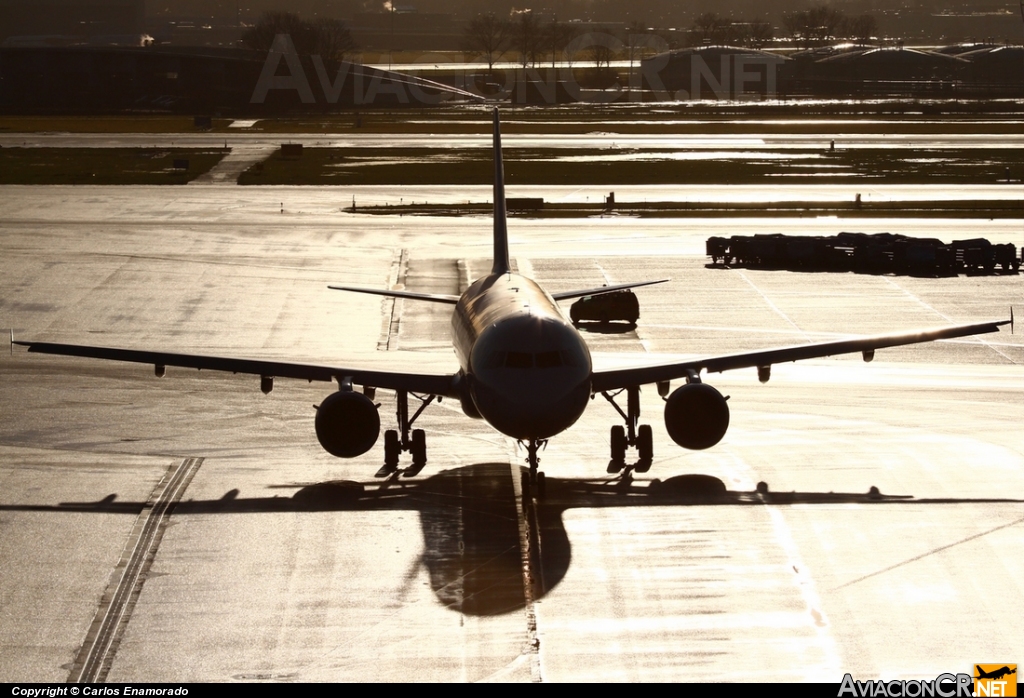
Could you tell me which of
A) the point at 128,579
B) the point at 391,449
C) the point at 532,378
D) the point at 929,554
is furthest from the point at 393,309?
the point at 929,554

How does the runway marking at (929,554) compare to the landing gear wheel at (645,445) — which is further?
the landing gear wheel at (645,445)

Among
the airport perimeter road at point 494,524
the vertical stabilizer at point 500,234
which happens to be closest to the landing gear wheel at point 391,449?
the airport perimeter road at point 494,524

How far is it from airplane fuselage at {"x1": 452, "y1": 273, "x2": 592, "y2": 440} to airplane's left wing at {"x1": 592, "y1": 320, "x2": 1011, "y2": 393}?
2.68 meters

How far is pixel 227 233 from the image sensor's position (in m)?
87.8

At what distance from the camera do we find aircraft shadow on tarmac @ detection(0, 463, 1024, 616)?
27.7 metres

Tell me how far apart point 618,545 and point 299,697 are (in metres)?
9.75

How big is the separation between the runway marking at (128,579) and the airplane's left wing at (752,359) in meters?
11.1

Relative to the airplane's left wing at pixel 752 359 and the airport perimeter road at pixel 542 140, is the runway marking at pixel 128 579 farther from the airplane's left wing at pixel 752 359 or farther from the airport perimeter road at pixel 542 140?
the airport perimeter road at pixel 542 140

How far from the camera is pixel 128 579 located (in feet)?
87.5

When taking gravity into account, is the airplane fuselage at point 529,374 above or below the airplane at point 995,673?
above

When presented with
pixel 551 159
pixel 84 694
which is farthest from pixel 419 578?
pixel 551 159

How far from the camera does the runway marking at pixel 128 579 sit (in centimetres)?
2255

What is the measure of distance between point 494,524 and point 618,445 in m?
6.44

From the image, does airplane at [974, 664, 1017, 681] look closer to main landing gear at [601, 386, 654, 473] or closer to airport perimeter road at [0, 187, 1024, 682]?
airport perimeter road at [0, 187, 1024, 682]
